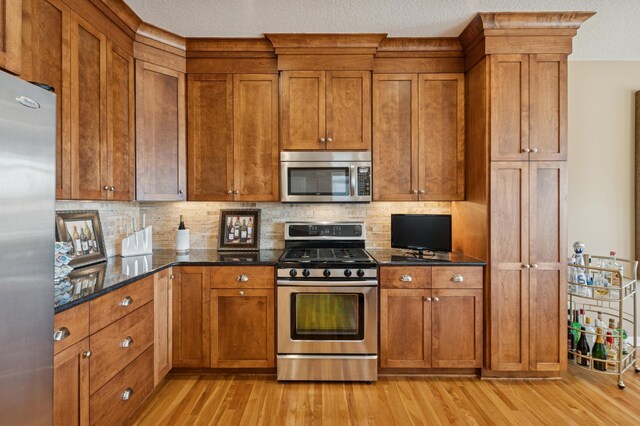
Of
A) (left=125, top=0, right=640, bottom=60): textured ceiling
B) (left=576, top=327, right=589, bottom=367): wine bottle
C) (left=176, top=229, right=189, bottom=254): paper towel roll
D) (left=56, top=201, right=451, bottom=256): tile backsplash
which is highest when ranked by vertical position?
(left=125, top=0, right=640, bottom=60): textured ceiling

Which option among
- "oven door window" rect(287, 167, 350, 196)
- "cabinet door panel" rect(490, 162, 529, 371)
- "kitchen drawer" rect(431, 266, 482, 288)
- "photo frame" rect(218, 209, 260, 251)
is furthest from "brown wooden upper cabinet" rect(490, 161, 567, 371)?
"photo frame" rect(218, 209, 260, 251)

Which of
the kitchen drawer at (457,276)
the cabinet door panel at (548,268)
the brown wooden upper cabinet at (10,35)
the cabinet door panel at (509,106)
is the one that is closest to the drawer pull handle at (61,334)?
the brown wooden upper cabinet at (10,35)

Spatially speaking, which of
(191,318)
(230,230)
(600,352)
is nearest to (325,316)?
(191,318)

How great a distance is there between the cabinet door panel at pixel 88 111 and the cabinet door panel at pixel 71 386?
950mm

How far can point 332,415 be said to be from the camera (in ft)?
7.64

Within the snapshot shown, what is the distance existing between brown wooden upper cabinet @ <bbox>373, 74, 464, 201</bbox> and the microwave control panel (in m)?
0.08

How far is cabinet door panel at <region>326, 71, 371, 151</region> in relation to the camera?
10.0 ft

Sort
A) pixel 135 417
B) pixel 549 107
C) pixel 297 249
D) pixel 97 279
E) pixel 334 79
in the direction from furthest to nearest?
pixel 297 249 < pixel 334 79 < pixel 549 107 < pixel 135 417 < pixel 97 279

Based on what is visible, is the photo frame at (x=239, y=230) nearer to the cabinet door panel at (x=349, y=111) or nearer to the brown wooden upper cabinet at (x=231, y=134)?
the brown wooden upper cabinet at (x=231, y=134)

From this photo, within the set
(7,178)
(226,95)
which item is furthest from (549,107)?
(7,178)

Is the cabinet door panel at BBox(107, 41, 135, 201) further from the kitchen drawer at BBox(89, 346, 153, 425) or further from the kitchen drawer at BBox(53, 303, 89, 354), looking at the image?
the kitchen drawer at BBox(89, 346, 153, 425)

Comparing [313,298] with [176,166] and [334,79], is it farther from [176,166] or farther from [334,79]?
[334,79]

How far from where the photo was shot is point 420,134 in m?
3.10

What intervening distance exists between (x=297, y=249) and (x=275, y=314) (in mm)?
720
